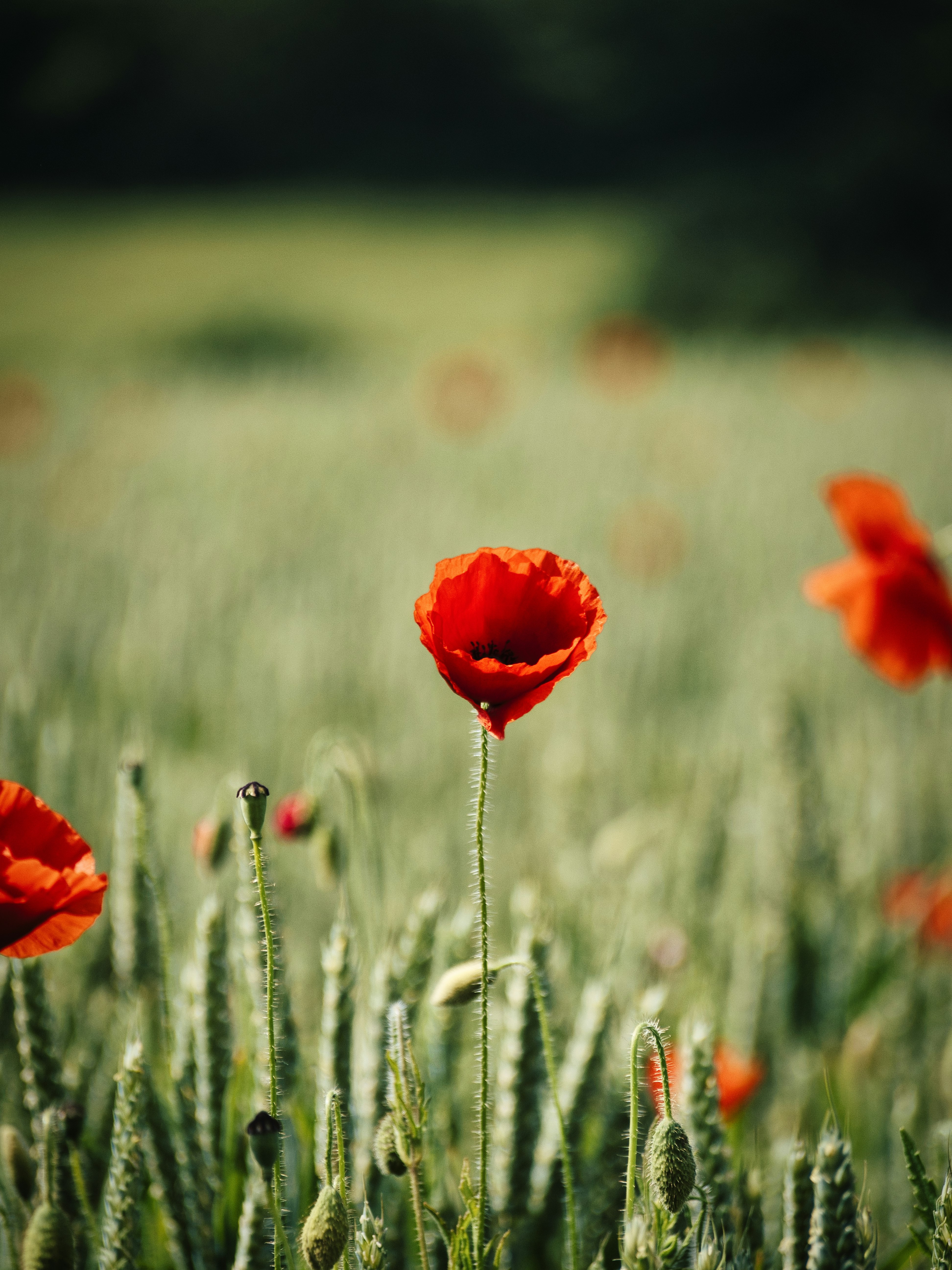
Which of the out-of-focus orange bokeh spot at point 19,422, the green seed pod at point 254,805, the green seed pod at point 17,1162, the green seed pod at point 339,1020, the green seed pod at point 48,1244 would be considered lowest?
the green seed pod at point 48,1244

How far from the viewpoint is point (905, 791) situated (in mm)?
1108

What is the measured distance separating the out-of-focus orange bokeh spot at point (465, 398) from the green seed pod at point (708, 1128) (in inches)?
88.4

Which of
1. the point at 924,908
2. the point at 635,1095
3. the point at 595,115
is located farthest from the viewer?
the point at 595,115

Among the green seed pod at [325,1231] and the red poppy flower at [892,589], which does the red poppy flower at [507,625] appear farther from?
the red poppy flower at [892,589]

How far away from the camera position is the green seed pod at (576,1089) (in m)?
0.49

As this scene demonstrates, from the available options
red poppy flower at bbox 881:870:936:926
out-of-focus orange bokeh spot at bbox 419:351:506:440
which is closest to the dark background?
out-of-focus orange bokeh spot at bbox 419:351:506:440

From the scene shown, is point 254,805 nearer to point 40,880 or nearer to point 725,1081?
point 40,880

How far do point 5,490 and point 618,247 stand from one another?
4591 millimetres

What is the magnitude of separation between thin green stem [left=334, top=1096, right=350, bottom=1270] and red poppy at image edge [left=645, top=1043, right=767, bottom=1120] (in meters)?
0.21

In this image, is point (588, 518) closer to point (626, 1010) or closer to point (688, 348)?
point (626, 1010)

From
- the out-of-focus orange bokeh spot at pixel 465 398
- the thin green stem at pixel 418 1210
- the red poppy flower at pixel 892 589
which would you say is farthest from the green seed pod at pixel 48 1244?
the out-of-focus orange bokeh spot at pixel 465 398

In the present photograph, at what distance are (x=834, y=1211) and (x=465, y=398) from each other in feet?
7.65

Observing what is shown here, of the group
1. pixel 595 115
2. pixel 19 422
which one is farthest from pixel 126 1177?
pixel 595 115

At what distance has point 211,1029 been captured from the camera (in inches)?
19.3
